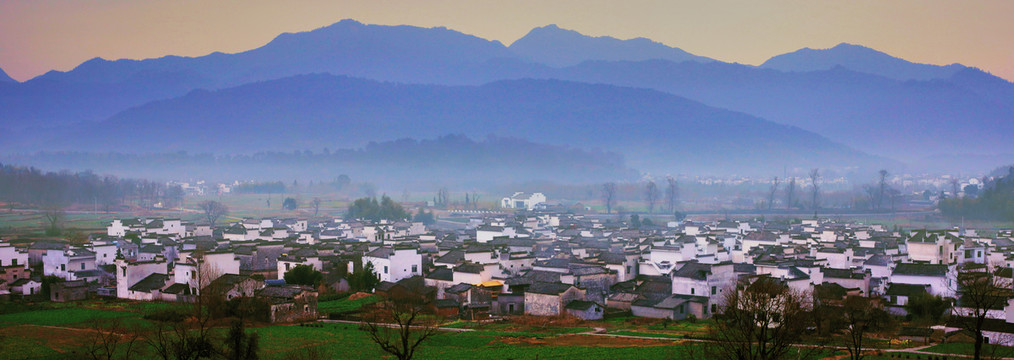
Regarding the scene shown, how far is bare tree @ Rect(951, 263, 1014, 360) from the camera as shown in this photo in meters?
20.2

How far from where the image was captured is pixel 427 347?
74.8 ft

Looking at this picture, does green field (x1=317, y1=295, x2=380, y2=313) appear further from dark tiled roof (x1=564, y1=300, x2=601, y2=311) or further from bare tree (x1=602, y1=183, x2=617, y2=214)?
bare tree (x1=602, y1=183, x2=617, y2=214)

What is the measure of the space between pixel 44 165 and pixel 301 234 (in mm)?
131529

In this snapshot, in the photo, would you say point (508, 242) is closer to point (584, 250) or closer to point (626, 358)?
point (584, 250)

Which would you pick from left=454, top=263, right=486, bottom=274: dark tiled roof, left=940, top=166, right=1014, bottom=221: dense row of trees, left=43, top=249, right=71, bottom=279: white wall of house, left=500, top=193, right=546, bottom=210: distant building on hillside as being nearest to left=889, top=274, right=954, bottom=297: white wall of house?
left=454, top=263, right=486, bottom=274: dark tiled roof

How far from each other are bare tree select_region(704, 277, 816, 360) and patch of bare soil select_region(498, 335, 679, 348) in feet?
6.23

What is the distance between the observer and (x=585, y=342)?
75.6ft

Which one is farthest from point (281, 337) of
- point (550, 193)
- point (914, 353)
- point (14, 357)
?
point (550, 193)

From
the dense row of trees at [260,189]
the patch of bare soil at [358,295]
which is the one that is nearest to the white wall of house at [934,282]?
the patch of bare soil at [358,295]

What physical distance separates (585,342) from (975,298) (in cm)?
928

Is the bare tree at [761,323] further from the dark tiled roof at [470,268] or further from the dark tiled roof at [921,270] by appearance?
the dark tiled roof at [470,268]

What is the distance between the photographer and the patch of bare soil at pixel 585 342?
22.4 m

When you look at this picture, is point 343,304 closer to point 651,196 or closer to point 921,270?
point 921,270

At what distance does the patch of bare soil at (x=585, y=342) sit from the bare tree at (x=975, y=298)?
7149mm
